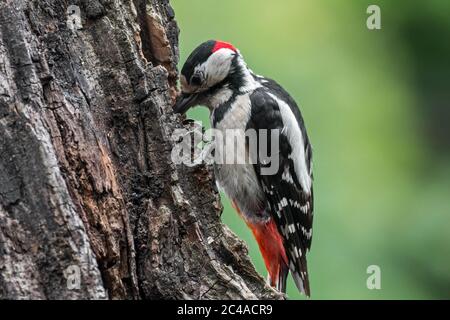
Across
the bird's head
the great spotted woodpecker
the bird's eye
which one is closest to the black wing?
the great spotted woodpecker

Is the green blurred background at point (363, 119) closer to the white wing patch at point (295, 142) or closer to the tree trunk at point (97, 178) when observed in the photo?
the white wing patch at point (295, 142)

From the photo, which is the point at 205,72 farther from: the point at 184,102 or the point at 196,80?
the point at 184,102

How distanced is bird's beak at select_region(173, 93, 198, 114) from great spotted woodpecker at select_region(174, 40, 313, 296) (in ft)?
0.05

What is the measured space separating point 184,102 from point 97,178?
1.12 metres

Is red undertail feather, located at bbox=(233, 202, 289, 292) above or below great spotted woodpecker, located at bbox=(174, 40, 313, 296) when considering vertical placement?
below

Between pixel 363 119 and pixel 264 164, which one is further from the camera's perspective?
pixel 363 119

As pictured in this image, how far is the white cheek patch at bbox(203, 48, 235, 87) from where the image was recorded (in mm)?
4008

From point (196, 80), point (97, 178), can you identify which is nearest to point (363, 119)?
point (196, 80)

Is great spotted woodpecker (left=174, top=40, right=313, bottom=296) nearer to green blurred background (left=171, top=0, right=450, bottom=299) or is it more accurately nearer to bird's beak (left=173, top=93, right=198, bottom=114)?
bird's beak (left=173, top=93, right=198, bottom=114)

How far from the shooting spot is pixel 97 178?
112 inches

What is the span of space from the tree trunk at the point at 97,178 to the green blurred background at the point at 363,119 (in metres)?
0.88

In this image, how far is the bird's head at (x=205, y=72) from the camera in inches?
154

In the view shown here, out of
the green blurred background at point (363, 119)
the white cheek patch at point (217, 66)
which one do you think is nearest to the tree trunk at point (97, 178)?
the white cheek patch at point (217, 66)

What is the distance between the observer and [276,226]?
4227 mm
